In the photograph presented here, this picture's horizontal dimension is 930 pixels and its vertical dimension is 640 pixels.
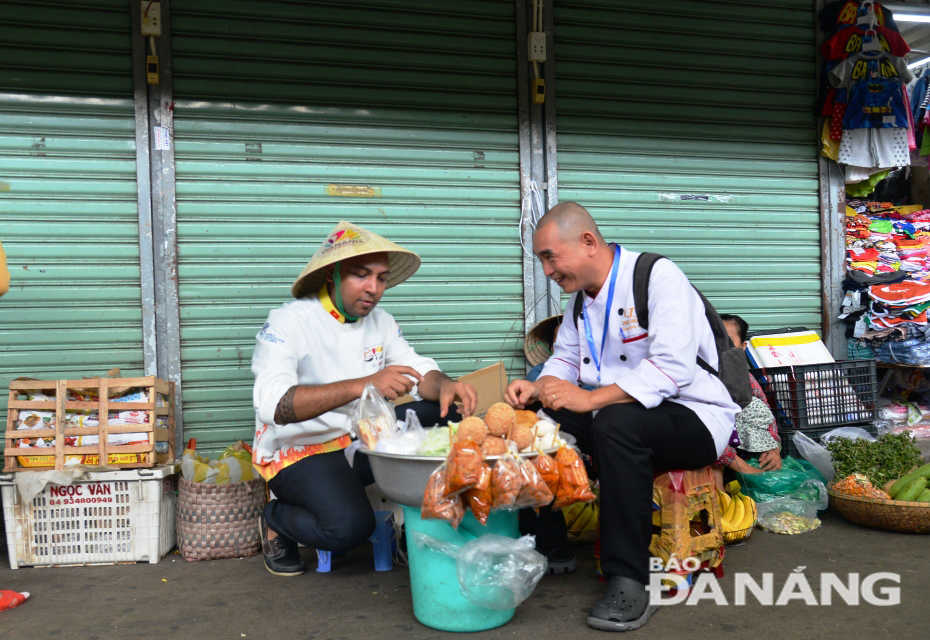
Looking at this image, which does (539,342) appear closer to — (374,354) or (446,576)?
(374,354)

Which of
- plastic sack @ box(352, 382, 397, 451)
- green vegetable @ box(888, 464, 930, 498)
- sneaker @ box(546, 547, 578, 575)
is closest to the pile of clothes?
green vegetable @ box(888, 464, 930, 498)

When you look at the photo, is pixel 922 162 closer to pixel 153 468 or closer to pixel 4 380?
pixel 153 468

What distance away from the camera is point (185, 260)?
4.46 meters

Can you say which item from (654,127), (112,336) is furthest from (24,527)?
(654,127)

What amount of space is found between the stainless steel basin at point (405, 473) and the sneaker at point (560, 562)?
0.90 metres

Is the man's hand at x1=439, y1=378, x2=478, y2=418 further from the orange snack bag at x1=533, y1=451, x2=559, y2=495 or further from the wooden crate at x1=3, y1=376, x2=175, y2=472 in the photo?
the wooden crate at x1=3, y1=376, x2=175, y2=472

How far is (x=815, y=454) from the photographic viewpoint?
15.0ft

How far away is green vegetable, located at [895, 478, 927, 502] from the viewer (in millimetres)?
3773

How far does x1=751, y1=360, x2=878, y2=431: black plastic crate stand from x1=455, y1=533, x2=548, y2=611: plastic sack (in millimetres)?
3005

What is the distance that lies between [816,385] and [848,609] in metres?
2.30

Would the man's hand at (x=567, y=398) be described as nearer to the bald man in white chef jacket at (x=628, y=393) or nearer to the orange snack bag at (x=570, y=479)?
the bald man in white chef jacket at (x=628, y=393)

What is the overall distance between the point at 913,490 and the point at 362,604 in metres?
2.92
